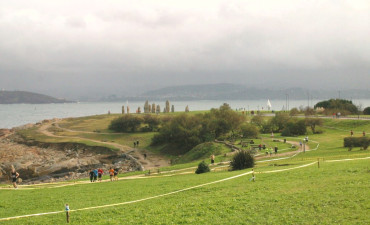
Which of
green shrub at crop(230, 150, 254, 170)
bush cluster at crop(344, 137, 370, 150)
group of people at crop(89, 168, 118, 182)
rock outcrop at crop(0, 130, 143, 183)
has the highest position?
bush cluster at crop(344, 137, 370, 150)

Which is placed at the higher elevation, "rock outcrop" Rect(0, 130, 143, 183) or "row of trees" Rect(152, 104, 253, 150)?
"row of trees" Rect(152, 104, 253, 150)

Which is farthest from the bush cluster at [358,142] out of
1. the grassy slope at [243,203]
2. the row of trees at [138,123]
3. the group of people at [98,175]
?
the row of trees at [138,123]

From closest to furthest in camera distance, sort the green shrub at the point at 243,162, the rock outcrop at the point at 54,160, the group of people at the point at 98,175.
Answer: the green shrub at the point at 243,162, the group of people at the point at 98,175, the rock outcrop at the point at 54,160

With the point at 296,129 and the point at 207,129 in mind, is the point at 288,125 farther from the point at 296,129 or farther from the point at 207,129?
the point at 207,129

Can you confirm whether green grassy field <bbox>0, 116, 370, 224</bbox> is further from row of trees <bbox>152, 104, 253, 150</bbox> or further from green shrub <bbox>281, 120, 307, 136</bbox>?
green shrub <bbox>281, 120, 307, 136</bbox>

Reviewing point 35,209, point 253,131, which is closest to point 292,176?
point 35,209

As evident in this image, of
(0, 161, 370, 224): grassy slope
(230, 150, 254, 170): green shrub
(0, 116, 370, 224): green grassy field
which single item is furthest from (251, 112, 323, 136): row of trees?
(0, 116, 370, 224): green grassy field

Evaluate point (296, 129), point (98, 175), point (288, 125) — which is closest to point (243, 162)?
point (98, 175)

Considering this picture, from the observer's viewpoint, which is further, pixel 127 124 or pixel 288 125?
pixel 127 124

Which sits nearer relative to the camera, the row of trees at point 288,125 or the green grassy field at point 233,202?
the green grassy field at point 233,202

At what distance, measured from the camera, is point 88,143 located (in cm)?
6425

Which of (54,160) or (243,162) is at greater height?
(243,162)

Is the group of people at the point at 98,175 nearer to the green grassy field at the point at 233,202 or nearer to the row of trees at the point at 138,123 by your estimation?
the green grassy field at the point at 233,202

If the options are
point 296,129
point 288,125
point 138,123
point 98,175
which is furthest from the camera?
point 138,123
